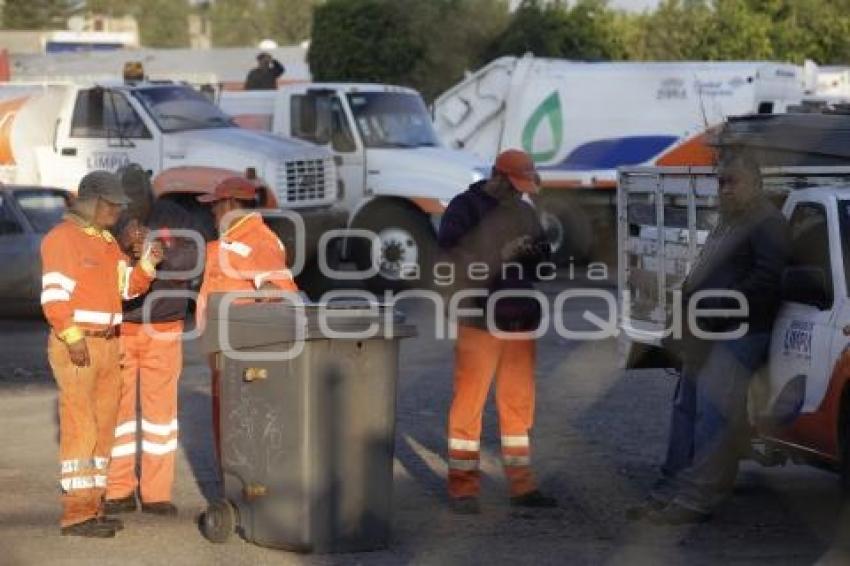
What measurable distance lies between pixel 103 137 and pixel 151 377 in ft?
36.7

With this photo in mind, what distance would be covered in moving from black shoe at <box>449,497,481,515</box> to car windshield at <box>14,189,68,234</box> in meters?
9.29

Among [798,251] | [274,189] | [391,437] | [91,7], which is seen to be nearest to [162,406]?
[391,437]

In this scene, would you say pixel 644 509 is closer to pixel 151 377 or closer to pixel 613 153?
pixel 151 377

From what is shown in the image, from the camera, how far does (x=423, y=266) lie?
2092 centimetres

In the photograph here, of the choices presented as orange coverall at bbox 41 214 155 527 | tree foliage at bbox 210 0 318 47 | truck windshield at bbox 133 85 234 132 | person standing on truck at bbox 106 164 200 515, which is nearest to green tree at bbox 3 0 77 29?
tree foliage at bbox 210 0 318 47

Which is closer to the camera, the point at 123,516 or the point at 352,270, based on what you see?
the point at 123,516

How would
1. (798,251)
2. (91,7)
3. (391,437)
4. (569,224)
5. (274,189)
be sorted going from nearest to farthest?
1. (391,437)
2. (798,251)
3. (274,189)
4. (569,224)
5. (91,7)

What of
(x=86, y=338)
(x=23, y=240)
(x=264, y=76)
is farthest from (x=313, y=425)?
(x=264, y=76)

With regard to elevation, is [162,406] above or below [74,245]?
below

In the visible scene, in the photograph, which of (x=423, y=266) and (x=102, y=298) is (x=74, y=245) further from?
(x=423, y=266)

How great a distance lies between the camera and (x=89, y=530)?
8.74 meters

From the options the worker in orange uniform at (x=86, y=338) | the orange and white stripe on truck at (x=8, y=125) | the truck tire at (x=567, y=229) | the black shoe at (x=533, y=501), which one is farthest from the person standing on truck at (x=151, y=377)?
the truck tire at (x=567, y=229)

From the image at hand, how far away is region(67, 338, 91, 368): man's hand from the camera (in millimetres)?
8531

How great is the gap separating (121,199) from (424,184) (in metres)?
12.1
